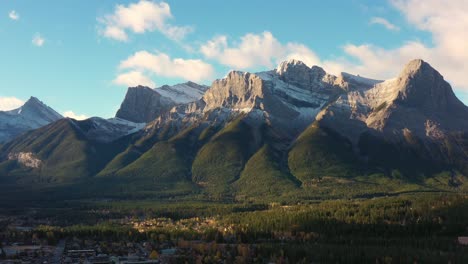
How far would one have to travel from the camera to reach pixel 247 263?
14562 cm

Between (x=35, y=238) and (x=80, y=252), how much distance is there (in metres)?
35.7

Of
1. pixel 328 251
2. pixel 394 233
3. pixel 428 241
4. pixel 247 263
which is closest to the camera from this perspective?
pixel 247 263

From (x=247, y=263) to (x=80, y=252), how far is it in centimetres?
4789

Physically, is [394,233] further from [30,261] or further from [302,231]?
[30,261]

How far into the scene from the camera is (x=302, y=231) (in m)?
198

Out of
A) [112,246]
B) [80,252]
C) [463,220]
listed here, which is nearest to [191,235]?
[112,246]

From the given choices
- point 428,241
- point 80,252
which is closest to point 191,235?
point 80,252

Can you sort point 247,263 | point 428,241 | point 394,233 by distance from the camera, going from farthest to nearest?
1. point 394,233
2. point 428,241
3. point 247,263

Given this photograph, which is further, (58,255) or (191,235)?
(191,235)

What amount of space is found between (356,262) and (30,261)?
266ft

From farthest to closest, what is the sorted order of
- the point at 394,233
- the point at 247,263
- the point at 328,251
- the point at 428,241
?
the point at 394,233 → the point at 428,241 → the point at 328,251 → the point at 247,263

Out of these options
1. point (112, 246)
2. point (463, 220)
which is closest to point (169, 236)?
point (112, 246)

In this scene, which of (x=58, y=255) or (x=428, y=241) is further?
(x=428, y=241)

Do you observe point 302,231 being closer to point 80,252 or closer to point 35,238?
point 80,252
